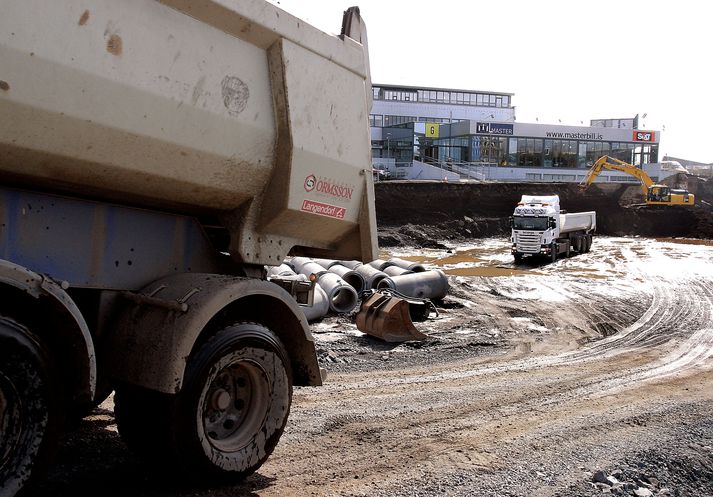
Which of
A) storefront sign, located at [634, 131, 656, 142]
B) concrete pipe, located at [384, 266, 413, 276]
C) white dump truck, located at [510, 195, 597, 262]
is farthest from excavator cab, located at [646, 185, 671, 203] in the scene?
concrete pipe, located at [384, 266, 413, 276]

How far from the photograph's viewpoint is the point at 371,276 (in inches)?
619

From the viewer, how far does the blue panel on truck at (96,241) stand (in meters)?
3.90

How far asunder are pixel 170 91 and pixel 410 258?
96.7ft

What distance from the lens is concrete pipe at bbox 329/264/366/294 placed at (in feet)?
50.6

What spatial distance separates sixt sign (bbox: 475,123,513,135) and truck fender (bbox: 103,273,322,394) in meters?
62.0

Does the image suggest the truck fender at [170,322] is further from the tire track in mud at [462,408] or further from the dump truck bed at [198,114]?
the tire track in mud at [462,408]

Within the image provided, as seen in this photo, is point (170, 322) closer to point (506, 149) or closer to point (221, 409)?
point (221, 409)

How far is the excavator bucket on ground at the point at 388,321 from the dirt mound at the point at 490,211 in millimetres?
25458

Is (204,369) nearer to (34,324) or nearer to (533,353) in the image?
(34,324)

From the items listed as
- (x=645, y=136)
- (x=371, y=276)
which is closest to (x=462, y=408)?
(x=371, y=276)

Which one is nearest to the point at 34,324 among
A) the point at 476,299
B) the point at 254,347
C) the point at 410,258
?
the point at 254,347

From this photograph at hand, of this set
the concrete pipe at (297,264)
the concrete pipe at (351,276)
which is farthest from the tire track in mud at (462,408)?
the concrete pipe at (297,264)

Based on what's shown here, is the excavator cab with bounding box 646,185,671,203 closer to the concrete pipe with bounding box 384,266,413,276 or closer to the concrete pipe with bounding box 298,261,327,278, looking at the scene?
the concrete pipe with bounding box 384,266,413,276

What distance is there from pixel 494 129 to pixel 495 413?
59.9 m
